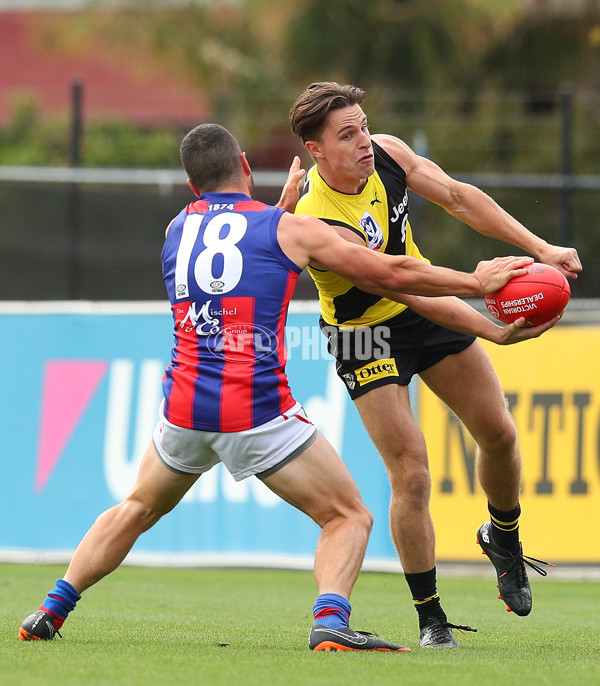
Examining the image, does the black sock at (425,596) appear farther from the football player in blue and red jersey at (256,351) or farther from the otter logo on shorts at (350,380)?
the otter logo on shorts at (350,380)

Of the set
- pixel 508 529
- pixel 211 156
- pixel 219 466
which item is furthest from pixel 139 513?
pixel 219 466

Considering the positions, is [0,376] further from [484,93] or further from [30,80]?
[30,80]

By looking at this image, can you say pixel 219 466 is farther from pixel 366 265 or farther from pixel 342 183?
pixel 366 265

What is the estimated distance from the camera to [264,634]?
18.1ft

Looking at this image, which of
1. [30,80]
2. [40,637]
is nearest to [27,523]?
[40,637]

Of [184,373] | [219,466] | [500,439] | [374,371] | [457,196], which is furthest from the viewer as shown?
[219,466]

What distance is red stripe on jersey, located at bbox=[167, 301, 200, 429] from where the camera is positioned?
4785mm

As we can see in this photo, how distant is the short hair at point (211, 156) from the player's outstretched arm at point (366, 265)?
33cm

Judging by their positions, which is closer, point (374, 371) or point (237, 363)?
point (237, 363)

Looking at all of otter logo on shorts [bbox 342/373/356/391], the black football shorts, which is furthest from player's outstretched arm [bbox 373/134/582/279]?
otter logo on shorts [bbox 342/373/356/391]

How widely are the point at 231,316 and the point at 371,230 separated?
101 cm

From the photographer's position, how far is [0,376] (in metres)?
9.09

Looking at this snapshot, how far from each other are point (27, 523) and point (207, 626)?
11.5 ft

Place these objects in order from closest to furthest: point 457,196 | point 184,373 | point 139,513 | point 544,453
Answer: point 184,373
point 139,513
point 457,196
point 544,453
